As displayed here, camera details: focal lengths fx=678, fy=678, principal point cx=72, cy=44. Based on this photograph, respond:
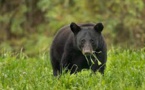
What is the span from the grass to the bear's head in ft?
1.06

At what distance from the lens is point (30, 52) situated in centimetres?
1809

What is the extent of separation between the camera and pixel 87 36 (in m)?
8.50

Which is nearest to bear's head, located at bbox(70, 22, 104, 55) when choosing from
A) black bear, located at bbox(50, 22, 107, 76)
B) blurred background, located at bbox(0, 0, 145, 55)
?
black bear, located at bbox(50, 22, 107, 76)

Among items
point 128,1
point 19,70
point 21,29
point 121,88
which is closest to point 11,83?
point 19,70

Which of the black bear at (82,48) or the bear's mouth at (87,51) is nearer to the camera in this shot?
the bear's mouth at (87,51)

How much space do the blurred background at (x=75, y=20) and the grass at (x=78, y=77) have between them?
291 inches

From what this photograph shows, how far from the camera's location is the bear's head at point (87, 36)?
838 cm

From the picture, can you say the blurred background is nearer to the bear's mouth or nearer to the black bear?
the black bear

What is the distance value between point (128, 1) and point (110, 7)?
908 mm

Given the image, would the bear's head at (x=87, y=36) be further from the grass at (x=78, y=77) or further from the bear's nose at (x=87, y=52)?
the grass at (x=78, y=77)

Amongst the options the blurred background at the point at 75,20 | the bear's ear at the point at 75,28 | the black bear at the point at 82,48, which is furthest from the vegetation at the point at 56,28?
the bear's ear at the point at 75,28

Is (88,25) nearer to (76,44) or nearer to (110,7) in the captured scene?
(76,44)

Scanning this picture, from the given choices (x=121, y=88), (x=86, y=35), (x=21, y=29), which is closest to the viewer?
(x=121, y=88)

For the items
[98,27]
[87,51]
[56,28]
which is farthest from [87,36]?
[56,28]
